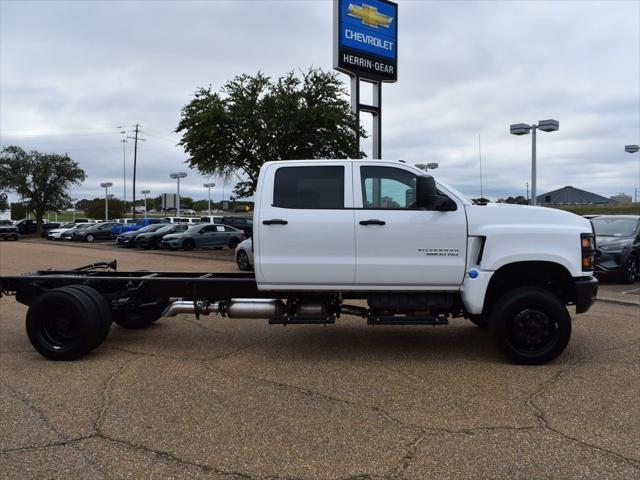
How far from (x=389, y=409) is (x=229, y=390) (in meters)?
1.47

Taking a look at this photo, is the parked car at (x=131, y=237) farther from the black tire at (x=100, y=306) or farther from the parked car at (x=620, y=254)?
→ the black tire at (x=100, y=306)

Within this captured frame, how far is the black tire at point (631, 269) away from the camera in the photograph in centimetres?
1209

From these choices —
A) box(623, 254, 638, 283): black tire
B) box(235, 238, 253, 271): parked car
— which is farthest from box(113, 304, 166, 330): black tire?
box(623, 254, 638, 283): black tire

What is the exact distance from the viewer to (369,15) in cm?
2103

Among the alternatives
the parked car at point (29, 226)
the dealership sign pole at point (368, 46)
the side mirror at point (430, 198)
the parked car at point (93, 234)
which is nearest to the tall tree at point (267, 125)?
the dealership sign pole at point (368, 46)

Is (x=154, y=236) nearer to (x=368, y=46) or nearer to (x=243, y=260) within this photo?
(x=243, y=260)

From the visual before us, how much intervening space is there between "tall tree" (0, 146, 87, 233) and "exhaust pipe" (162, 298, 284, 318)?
51.8 meters

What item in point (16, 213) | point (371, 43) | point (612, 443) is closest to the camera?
point (612, 443)

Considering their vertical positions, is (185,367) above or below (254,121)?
below

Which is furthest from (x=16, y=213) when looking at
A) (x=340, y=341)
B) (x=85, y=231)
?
(x=340, y=341)

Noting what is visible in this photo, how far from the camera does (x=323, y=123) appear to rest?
19.7m

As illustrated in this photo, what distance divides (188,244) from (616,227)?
1809 cm

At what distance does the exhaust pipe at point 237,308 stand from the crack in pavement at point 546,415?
275 cm

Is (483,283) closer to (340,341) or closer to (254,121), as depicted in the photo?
(340,341)
